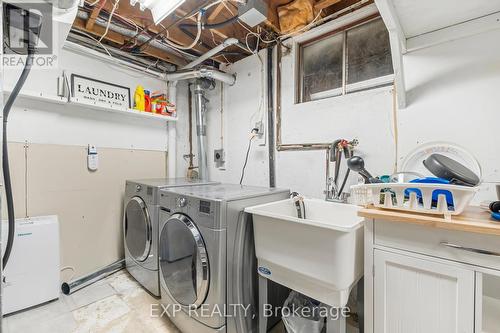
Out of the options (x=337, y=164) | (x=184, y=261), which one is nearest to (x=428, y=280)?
(x=337, y=164)

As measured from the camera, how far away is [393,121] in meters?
1.51

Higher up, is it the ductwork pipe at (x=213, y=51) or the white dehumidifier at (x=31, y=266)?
the ductwork pipe at (x=213, y=51)

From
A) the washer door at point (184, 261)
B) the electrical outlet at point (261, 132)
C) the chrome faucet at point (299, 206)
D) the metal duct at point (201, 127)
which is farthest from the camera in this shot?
the metal duct at point (201, 127)

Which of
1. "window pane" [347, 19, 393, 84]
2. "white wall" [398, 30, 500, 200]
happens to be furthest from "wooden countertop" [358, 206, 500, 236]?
"window pane" [347, 19, 393, 84]

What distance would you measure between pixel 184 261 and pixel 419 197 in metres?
1.36

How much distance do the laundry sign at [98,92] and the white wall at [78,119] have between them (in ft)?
0.20

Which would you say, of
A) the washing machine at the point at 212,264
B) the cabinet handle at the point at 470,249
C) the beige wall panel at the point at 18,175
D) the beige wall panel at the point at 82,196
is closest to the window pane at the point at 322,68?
the washing machine at the point at 212,264

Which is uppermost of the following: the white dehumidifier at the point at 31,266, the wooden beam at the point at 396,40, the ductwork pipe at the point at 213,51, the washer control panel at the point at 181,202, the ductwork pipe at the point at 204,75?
the ductwork pipe at the point at 213,51

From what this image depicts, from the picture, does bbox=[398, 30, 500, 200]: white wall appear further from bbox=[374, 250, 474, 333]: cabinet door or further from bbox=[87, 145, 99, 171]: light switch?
bbox=[87, 145, 99, 171]: light switch

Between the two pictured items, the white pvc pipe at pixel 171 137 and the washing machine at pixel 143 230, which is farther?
the white pvc pipe at pixel 171 137

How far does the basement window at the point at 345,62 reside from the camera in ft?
5.45

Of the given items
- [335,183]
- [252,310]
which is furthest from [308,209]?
[252,310]

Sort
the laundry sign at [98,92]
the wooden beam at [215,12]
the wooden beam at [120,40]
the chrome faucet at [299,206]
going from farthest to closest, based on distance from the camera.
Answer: the laundry sign at [98,92] < the wooden beam at [120,40] < the wooden beam at [215,12] < the chrome faucet at [299,206]

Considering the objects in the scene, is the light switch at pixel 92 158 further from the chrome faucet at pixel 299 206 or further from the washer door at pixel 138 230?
the chrome faucet at pixel 299 206
